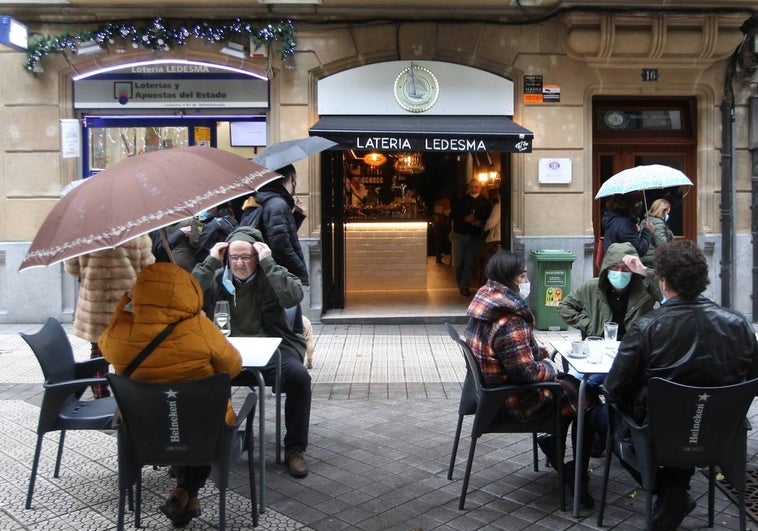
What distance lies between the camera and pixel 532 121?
1000 cm

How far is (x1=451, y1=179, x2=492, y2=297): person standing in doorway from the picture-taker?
39.5ft

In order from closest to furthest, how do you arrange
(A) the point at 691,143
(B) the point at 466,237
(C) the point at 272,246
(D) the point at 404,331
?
(C) the point at 272,246
(D) the point at 404,331
(A) the point at 691,143
(B) the point at 466,237

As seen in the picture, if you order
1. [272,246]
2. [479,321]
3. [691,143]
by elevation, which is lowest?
[479,321]

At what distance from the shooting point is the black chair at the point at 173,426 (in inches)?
129

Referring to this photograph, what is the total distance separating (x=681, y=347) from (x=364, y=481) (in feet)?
6.71

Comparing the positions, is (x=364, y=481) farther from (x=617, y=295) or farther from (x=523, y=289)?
(x=617, y=295)

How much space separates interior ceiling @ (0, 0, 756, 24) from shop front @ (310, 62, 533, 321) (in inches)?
28.1

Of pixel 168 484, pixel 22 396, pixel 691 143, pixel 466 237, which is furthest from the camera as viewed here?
pixel 466 237

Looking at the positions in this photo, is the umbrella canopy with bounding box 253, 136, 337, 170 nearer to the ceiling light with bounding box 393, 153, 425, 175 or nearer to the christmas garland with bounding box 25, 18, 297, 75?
the christmas garland with bounding box 25, 18, 297, 75

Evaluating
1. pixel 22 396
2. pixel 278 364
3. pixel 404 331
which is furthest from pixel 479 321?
pixel 404 331

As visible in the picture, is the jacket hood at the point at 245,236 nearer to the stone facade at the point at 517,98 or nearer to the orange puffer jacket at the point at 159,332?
the orange puffer jacket at the point at 159,332

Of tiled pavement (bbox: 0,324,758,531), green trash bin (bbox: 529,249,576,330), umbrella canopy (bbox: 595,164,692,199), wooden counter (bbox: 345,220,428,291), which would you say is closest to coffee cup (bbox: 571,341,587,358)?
tiled pavement (bbox: 0,324,758,531)

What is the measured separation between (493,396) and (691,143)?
7.99 m

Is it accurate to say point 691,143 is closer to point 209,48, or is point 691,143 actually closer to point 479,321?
point 209,48
